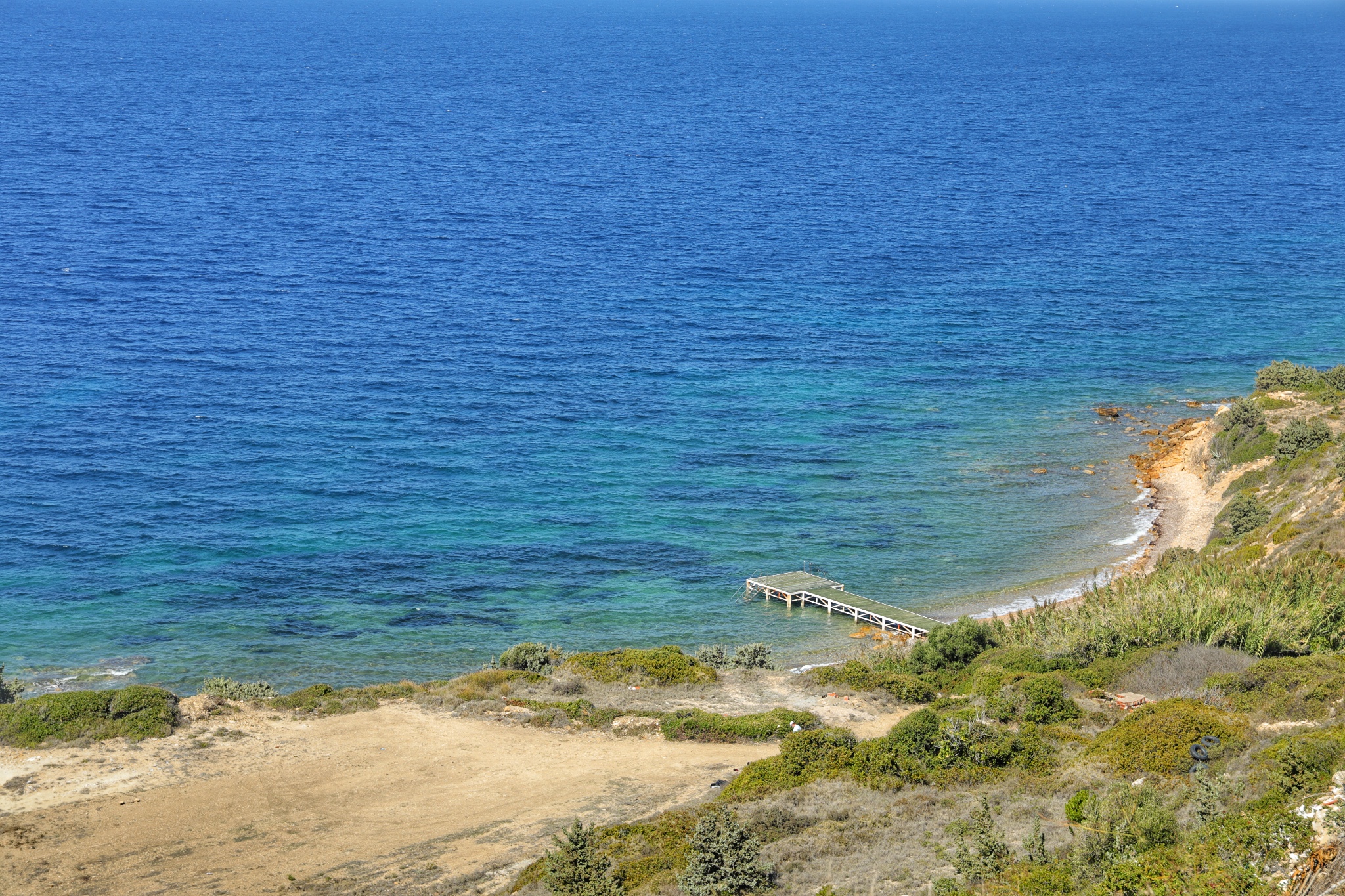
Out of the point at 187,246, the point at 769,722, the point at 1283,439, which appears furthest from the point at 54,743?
the point at 187,246

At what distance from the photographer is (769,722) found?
2734 centimetres

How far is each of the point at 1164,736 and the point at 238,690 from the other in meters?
23.3

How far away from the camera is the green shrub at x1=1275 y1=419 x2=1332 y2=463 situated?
47.5 meters

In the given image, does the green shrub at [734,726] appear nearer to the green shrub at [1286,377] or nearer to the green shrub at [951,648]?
the green shrub at [951,648]

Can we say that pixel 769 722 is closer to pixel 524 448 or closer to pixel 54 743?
pixel 54 743

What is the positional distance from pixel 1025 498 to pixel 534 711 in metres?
30.9

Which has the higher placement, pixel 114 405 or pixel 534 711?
pixel 114 405

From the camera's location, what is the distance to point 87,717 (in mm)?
27578

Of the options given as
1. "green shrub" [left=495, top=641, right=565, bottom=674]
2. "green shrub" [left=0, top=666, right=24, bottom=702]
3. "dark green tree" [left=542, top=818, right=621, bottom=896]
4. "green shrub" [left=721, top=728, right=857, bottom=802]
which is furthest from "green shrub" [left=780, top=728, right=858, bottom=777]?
"green shrub" [left=0, top=666, right=24, bottom=702]

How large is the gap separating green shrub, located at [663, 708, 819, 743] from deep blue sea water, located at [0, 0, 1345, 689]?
43.0ft

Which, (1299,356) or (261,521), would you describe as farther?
(1299,356)

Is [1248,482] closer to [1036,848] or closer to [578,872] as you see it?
[1036,848]

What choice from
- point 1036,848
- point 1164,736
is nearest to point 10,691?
point 1036,848

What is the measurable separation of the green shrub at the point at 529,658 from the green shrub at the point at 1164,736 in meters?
16.5
